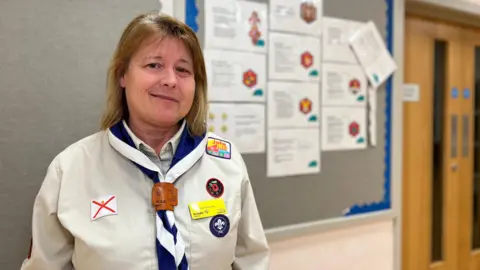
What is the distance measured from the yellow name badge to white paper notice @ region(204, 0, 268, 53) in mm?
777

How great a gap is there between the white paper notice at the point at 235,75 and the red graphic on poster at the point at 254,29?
7 centimetres

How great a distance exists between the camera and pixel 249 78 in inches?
72.3

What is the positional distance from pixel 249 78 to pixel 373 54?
0.79 meters

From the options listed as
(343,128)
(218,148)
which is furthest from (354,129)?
(218,148)

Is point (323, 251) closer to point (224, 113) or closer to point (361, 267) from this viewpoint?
point (361, 267)

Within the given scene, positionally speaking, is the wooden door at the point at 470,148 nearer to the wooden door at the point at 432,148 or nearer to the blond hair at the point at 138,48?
the wooden door at the point at 432,148

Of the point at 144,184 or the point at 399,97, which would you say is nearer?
the point at 144,184

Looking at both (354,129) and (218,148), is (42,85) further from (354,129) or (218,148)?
(354,129)

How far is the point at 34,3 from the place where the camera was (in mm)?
1354

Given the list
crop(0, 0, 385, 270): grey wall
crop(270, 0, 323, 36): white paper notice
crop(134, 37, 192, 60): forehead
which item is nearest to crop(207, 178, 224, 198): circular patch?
crop(134, 37, 192, 60): forehead

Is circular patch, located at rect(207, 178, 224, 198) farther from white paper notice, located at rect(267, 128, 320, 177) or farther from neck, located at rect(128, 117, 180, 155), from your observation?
white paper notice, located at rect(267, 128, 320, 177)

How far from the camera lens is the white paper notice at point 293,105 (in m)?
1.92

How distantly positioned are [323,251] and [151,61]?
142 cm

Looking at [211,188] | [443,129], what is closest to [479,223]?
[443,129]
